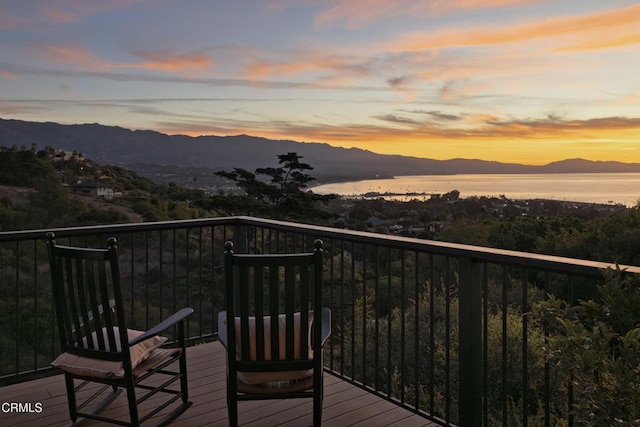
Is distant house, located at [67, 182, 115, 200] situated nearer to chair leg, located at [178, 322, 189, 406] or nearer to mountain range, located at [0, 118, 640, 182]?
mountain range, located at [0, 118, 640, 182]

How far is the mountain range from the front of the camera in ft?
70.1

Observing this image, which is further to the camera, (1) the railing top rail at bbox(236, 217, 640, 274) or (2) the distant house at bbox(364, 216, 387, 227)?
(2) the distant house at bbox(364, 216, 387, 227)

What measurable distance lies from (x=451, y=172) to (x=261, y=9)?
15.8 metres

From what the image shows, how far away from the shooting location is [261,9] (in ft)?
25.6

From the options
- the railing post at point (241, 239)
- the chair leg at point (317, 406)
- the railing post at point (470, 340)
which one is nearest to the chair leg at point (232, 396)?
the chair leg at point (317, 406)

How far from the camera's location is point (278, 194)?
27.1m

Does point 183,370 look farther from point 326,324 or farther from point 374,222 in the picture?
point 374,222

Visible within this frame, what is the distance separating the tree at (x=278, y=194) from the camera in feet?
85.7

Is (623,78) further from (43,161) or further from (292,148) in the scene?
(43,161)

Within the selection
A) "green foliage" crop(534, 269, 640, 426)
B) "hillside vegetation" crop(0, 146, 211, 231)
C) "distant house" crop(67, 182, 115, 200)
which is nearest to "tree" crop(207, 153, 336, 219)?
"hillside vegetation" crop(0, 146, 211, 231)

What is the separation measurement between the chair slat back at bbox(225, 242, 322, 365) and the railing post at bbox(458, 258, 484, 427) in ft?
2.52

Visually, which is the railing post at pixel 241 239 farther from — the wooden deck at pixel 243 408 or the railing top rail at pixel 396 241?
the wooden deck at pixel 243 408

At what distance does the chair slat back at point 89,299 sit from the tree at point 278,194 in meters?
23.2

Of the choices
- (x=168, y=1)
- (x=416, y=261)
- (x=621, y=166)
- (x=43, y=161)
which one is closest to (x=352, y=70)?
(x=168, y=1)
